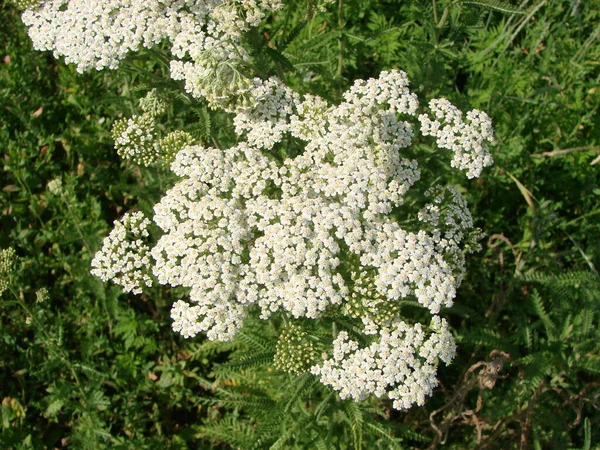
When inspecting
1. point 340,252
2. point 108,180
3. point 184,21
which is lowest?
point 108,180

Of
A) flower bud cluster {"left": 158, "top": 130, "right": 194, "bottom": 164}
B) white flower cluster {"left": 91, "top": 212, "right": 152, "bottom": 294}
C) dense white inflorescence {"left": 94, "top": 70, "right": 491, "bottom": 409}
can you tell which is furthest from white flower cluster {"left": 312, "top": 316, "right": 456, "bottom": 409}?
flower bud cluster {"left": 158, "top": 130, "right": 194, "bottom": 164}

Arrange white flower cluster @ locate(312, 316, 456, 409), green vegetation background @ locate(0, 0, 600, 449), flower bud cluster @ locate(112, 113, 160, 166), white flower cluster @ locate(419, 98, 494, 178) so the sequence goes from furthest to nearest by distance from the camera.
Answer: green vegetation background @ locate(0, 0, 600, 449) → flower bud cluster @ locate(112, 113, 160, 166) → white flower cluster @ locate(419, 98, 494, 178) → white flower cluster @ locate(312, 316, 456, 409)

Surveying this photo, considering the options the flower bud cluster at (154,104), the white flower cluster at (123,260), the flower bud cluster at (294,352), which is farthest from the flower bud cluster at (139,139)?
the flower bud cluster at (294,352)

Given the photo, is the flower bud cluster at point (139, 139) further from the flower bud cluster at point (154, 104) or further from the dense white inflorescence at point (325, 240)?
the dense white inflorescence at point (325, 240)

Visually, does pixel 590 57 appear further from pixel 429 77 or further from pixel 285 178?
pixel 285 178

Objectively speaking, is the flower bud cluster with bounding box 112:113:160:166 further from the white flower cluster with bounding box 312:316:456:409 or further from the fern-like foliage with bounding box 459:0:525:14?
the fern-like foliage with bounding box 459:0:525:14

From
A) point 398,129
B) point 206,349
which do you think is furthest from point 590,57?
point 206,349
